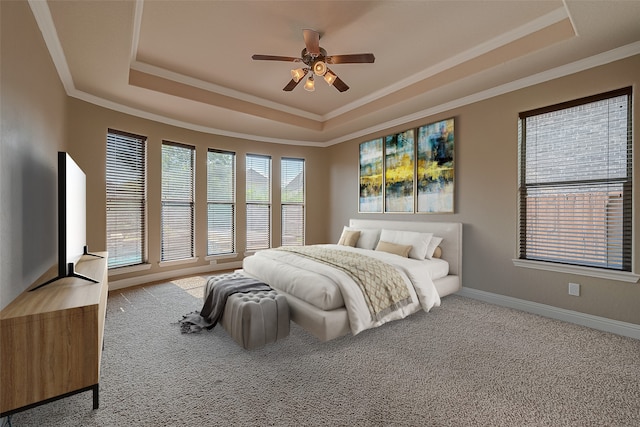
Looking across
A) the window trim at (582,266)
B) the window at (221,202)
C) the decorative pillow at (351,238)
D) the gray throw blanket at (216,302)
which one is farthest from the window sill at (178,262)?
the window trim at (582,266)

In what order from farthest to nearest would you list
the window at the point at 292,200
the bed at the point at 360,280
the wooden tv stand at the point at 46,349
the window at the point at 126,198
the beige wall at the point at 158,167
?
the window at the point at 292,200 → the window at the point at 126,198 → the beige wall at the point at 158,167 → the bed at the point at 360,280 → the wooden tv stand at the point at 46,349

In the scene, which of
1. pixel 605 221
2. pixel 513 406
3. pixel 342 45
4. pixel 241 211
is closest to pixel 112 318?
pixel 241 211

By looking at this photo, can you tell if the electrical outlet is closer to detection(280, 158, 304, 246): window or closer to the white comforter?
the white comforter

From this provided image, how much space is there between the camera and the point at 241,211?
5.78 meters

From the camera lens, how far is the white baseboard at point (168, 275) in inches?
170

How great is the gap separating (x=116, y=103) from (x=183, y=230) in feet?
7.44

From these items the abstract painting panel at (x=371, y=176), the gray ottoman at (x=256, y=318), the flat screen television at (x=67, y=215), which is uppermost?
the abstract painting panel at (x=371, y=176)

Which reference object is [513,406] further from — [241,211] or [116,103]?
[116,103]

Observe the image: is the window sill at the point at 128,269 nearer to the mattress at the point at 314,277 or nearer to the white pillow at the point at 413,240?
the mattress at the point at 314,277

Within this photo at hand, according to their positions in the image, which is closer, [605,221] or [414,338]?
[414,338]

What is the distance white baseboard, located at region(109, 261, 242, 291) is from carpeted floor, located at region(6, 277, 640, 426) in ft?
4.87

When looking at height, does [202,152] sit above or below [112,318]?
above

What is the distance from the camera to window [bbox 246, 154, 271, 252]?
5930 mm

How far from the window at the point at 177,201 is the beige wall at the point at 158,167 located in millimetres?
127
